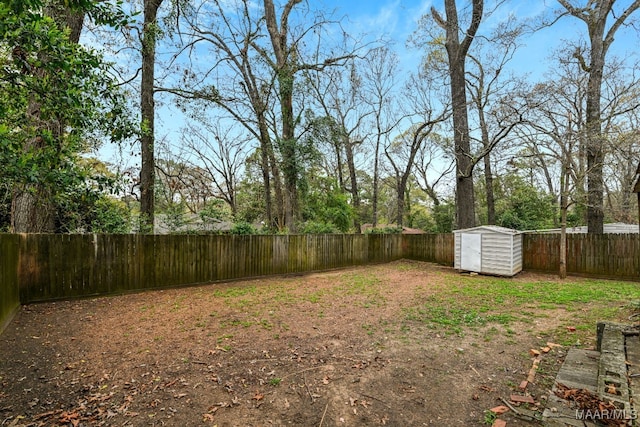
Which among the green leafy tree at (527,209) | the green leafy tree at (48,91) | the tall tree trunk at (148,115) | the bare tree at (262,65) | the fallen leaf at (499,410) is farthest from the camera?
the green leafy tree at (527,209)

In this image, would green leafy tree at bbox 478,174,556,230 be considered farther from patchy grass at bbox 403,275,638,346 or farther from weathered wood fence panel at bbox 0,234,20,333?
weathered wood fence panel at bbox 0,234,20,333

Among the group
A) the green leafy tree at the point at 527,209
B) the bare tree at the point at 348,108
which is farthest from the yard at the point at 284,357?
the bare tree at the point at 348,108

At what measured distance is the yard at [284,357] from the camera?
2.09 meters

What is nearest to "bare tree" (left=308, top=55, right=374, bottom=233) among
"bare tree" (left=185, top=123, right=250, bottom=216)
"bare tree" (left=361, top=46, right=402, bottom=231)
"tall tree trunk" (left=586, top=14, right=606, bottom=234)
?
"bare tree" (left=361, top=46, right=402, bottom=231)

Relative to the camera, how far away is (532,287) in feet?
21.2

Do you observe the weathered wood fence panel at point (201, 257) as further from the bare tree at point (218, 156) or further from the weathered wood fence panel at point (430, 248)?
the bare tree at point (218, 156)

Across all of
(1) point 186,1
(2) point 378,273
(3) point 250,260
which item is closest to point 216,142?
(1) point 186,1

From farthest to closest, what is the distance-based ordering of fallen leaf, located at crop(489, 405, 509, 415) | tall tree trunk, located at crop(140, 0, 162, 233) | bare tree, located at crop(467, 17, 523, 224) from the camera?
bare tree, located at crop(467, 17, 523, 224), tall tree trunk, located at crop(140, 0, 162, 233), fallen leaf, located at crop(489, 405, 509, 415)

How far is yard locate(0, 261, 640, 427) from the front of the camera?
2092 mm

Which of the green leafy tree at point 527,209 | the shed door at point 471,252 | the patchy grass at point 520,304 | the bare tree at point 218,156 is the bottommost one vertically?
the patchy grass at point 520,304

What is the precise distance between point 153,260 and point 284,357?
13.8ft

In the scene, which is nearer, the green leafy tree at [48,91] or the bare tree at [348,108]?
the green leafy tree at [48,91]

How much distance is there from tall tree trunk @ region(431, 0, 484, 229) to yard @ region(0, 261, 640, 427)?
16.3ft

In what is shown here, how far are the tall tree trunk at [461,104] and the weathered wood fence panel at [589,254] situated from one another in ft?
6.34
